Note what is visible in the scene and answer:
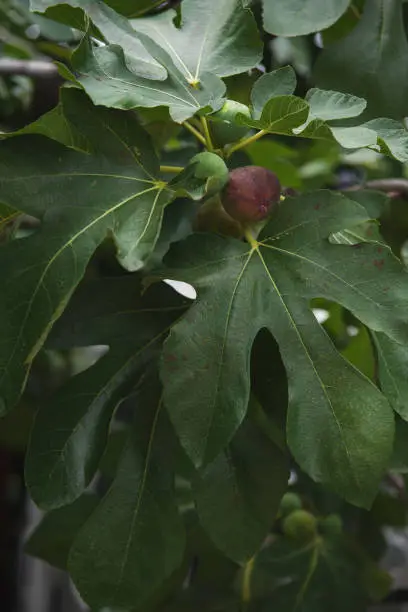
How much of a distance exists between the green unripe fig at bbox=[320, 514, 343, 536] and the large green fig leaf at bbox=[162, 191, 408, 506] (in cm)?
47

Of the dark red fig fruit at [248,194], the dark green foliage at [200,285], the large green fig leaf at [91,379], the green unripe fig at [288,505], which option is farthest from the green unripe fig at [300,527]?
the dark red fig fruit at [248,194]

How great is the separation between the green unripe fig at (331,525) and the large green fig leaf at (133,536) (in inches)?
16.1

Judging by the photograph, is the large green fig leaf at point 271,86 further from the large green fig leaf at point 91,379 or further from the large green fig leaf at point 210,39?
the large green fig leaf at point 91,379

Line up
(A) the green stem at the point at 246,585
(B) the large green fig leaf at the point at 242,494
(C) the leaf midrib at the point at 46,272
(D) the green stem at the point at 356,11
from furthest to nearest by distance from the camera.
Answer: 1. (A) the green stem at the point at 246,585
2. (D) the green stem at the point at 356,11
3. (B) the large green fig leaf at the point at 242,494
4. (C) the leaf midrib at the point at 46,272

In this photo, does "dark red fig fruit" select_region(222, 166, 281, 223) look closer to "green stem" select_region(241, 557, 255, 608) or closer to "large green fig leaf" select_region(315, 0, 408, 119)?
"large green fig leaf" select_region(315, 0, 408, 119)

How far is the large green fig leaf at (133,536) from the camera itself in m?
0.66

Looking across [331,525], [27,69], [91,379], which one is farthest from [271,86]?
[331,525]

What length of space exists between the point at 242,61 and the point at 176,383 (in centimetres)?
29

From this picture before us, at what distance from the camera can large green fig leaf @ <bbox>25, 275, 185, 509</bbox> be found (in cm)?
67

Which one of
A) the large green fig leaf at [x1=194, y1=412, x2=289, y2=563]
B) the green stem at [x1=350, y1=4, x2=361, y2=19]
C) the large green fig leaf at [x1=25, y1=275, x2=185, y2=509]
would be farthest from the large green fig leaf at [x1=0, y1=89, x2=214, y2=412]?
the green stem at [x1=350, y1=4, x2=361, y2=19]

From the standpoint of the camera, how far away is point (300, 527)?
103 cm

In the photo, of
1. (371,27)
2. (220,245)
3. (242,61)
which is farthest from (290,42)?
(220,245)

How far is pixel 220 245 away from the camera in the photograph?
2.23 ft

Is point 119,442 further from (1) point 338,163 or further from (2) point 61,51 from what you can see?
(1) point 338,163
